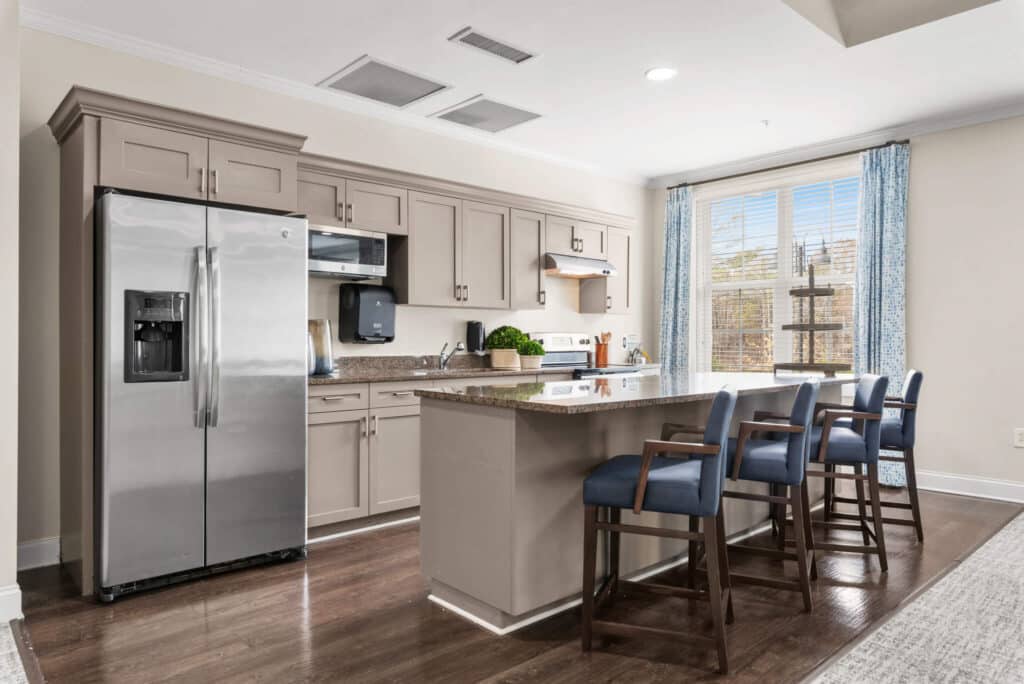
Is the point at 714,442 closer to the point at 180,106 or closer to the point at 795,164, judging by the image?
the point at 180,106

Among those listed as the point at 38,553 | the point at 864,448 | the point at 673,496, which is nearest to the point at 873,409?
the point at 864,448

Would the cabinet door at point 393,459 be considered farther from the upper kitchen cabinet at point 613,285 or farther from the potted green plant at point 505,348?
the upper kitchen cabinet at point 613,285

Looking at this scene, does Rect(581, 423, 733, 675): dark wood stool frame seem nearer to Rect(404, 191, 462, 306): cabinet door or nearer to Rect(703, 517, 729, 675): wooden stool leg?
Rect(703, 517, 729, 675): wooden stool leg

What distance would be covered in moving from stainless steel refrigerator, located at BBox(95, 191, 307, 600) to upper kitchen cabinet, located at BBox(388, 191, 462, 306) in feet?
4.00

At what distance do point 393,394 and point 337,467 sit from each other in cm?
55

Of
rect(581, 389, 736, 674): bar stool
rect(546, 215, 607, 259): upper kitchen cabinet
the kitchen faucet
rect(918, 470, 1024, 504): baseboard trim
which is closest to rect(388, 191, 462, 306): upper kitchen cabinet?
the kitchen faucet

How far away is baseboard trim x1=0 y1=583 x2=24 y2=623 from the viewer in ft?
8.62

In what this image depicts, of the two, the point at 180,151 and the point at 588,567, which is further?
the point at 180,151

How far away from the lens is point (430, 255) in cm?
465

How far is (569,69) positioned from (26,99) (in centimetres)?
289

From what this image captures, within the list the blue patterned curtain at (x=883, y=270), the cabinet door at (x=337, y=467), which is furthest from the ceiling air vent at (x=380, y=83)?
the blue patterned curtain at (x=883, y=270)

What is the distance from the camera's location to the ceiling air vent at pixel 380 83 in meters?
3.94

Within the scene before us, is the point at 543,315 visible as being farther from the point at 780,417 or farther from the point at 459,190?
the point at 780,417

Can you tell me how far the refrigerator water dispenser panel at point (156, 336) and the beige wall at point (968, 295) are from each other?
5.02 m
